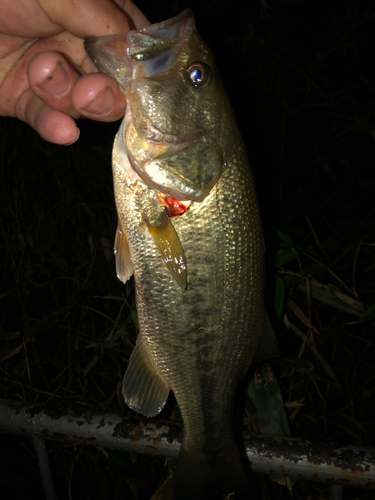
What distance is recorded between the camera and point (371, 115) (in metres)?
3.21

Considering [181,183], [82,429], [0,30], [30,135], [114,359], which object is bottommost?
[114,359]

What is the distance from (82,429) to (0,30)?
159cm

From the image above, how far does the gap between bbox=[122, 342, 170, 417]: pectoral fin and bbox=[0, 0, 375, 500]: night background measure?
1315 millimetres

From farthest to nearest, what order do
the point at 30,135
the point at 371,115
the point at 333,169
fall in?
the point at 30,135
the point at 333,169
the point at 371,115

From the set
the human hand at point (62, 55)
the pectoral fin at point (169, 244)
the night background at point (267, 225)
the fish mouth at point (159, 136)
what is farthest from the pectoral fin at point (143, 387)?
the night background at point (267, 225)

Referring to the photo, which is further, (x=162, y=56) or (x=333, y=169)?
(x=333, y=169)

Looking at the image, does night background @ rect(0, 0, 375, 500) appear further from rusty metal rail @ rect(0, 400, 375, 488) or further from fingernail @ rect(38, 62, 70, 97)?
fingernail @ rect(38, 62, 70, 97)

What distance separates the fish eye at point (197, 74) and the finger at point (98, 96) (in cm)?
23

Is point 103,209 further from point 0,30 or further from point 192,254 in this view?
point 192,254

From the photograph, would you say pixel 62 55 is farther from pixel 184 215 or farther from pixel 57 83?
pixel 184 215

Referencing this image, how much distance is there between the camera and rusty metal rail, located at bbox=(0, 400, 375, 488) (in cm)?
133

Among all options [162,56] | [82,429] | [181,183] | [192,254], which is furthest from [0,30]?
[82,429]

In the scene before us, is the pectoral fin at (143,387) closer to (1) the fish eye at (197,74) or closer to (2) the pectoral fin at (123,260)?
(2) the pectoral fin at (123,260)

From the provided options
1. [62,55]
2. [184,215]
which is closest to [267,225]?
[184,215]
